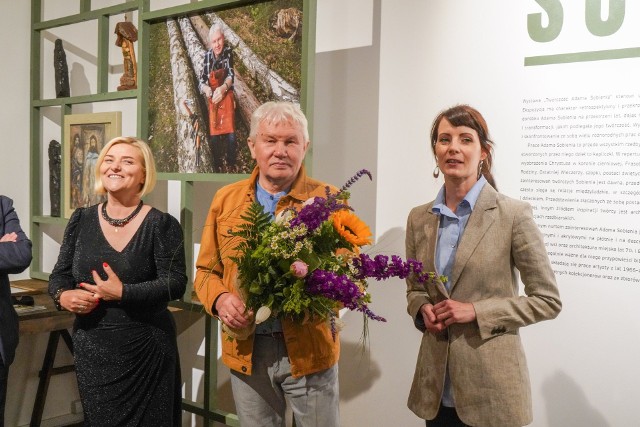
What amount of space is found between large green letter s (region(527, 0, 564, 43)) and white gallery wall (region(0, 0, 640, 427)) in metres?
0.02

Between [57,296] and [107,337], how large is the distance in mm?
269

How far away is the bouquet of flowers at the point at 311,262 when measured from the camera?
1.68m

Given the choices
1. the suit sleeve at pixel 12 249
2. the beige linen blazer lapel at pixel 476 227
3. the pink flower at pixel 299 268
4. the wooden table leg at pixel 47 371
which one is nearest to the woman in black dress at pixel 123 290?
the suit sleeve at pixel 12 249

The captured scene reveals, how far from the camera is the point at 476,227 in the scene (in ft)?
6.10

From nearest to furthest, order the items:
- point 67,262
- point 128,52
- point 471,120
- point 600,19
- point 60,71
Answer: point 471,120 < point 600,19 < point 67,262 < point 128,52 < point 60,71

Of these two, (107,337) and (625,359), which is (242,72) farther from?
(625,359)

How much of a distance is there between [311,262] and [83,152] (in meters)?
2.34

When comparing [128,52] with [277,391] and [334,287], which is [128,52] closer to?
[277,391]

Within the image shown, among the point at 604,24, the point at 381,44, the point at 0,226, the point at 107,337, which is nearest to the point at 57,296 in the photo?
the point at 107,337

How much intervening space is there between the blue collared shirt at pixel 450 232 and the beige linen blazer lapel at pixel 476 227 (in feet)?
0.10

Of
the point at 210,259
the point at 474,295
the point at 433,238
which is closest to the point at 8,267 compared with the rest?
the point at 210,259

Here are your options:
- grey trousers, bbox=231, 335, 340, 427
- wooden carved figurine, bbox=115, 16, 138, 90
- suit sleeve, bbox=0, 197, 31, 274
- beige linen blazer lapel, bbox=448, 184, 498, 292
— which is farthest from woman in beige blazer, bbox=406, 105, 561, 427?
wooden carved figurine, bbox=115, 16, 138, 90

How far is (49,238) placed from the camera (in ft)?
13.6

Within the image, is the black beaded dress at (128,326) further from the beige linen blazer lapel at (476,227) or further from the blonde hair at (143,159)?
the beige linen blazer lapel at (476,227)
